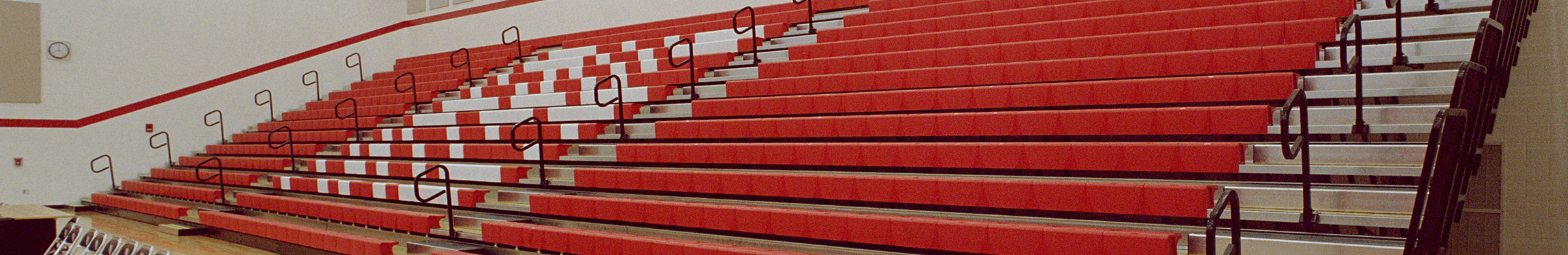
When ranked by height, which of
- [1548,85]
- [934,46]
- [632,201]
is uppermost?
[934,46]

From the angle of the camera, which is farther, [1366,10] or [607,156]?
[607,156]

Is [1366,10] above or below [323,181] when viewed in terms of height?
above

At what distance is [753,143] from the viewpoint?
365cm

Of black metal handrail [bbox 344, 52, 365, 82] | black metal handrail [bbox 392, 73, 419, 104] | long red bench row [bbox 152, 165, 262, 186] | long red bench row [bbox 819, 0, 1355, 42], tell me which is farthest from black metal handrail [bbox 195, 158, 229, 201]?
long red bench row [bbox 819, 0, 1355, 42]

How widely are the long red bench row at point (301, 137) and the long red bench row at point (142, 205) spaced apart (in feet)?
2.36

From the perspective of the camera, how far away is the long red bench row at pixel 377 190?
4.26 metres

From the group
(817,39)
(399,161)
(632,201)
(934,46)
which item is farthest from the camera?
(399,161)

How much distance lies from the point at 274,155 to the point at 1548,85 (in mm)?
6740

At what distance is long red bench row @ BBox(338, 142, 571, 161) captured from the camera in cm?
454

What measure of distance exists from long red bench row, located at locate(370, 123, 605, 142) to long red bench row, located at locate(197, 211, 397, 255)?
0.73m

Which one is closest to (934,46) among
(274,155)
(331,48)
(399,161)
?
(399,161)

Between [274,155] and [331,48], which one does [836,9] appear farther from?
[331,48]

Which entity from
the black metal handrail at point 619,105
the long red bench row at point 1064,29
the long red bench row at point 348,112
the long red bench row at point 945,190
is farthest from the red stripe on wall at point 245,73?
the long red bench row at point 945,190

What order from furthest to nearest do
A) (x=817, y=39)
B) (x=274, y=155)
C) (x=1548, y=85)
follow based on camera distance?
(x=274, y=155)
(x=817, y=39)
(x=1548, y=85)
